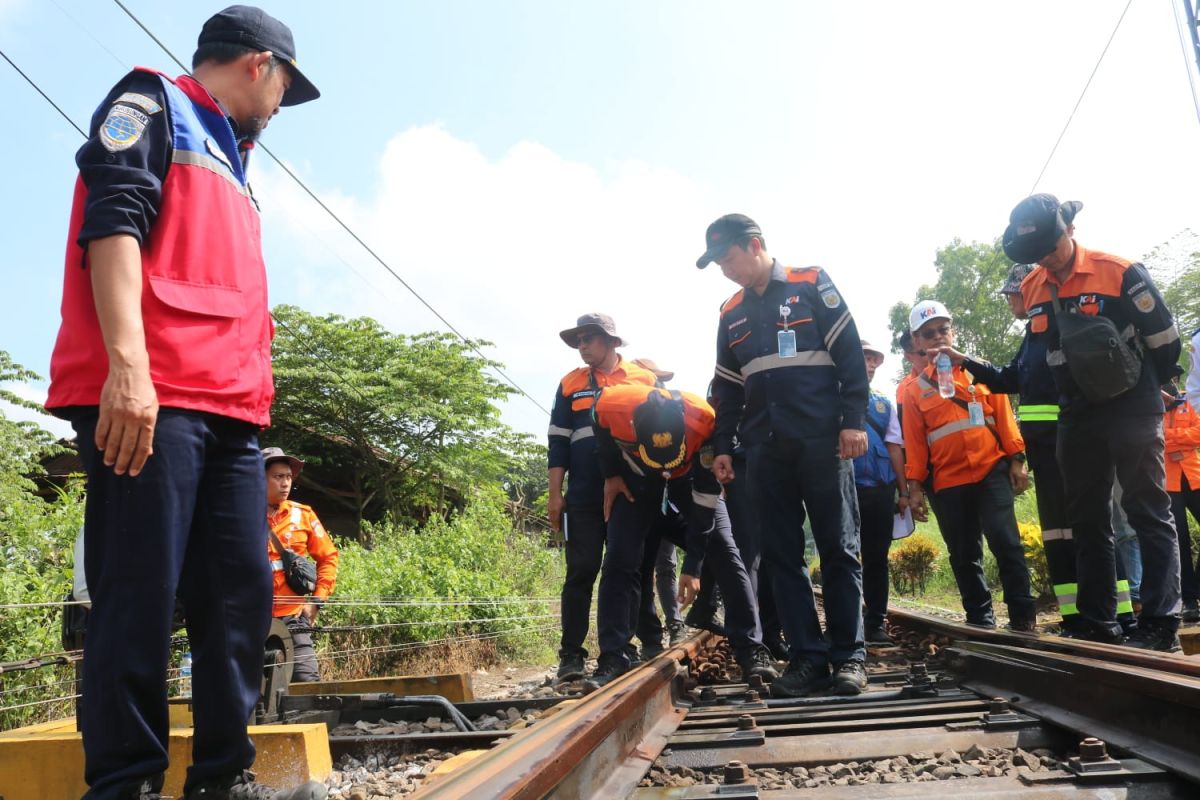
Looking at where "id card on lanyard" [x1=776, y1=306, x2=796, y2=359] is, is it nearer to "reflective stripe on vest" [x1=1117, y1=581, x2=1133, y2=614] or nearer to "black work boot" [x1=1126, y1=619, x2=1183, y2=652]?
"black work boot" [x1=1126, y1=619, x2=1183, y2=652]

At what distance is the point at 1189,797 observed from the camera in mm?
1952

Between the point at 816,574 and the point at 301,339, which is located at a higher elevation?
the point at 301,339

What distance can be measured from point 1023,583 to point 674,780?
13.6ft

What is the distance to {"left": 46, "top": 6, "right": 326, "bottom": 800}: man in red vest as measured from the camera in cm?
192

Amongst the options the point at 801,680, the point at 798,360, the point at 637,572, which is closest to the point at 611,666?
the point at 637,572

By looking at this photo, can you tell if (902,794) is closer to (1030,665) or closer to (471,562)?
(1030,665)

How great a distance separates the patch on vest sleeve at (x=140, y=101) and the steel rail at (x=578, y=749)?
167cm

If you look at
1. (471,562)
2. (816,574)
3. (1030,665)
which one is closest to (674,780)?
(1030,665)

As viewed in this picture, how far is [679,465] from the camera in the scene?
16.3ft

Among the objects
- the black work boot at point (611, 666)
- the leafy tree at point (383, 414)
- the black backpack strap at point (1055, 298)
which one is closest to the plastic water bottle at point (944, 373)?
the black backpack strap at point (1055, 298)

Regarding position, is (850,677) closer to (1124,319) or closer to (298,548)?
(1124,319)

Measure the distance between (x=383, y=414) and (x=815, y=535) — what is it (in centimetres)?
2032

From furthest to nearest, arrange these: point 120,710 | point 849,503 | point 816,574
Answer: point 816,574, point 849,503, point 120,710

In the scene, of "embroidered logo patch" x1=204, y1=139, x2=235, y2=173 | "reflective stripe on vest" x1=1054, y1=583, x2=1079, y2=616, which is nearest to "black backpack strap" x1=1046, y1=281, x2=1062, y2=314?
"reflective stripe on vest" x1=1054, y1=583, x2=1079, y2=616
